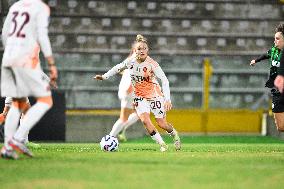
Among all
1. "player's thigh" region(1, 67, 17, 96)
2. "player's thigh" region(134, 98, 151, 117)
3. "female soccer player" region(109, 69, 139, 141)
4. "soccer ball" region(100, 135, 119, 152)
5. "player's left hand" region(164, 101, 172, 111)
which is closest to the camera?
"player's thigh" region(1, 67, 17, 96)

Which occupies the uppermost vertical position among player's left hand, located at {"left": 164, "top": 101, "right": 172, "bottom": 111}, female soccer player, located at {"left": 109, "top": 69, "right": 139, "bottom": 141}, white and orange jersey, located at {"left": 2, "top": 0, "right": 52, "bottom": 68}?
white and orange jersey, located at {"left": 2, "top": 0, "right": 52, "bottom": 68}

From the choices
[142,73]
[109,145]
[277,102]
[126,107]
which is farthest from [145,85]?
[126,107]

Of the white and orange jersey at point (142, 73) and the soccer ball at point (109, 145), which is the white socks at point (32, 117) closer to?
the soccer ball at point (109, 145)

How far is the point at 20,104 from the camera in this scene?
9367mm

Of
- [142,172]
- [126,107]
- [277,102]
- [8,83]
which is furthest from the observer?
[126,107]

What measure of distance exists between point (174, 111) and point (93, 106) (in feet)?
8.32

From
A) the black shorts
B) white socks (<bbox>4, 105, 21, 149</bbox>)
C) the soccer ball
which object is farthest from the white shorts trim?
white socks (<bbox>4, 105, 21, 149</bbox>)

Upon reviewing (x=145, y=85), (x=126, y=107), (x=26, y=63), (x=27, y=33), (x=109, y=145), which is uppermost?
(x=27, y=33)

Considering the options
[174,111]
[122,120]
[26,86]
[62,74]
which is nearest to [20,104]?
[26,86]

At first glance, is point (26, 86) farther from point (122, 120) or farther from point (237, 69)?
point (237, 69)

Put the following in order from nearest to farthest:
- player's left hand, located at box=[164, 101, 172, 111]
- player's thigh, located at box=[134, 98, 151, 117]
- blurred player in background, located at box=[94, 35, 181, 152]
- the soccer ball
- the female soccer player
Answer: player's left hand, located at box=[164, 101, 172, 111], the soccer ball, blurred player in background, located at box=[94, 35, 181, 152], player's thigh, located at box=[134, 98, 151, 117], the female soccer player

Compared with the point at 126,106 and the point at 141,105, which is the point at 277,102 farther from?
the point at 126,106

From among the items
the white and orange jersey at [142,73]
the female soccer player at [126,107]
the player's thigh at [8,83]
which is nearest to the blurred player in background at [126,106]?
the female soccer player at [126,107]

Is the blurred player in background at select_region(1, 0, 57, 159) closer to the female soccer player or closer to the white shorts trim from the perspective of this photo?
the white shorts trim
